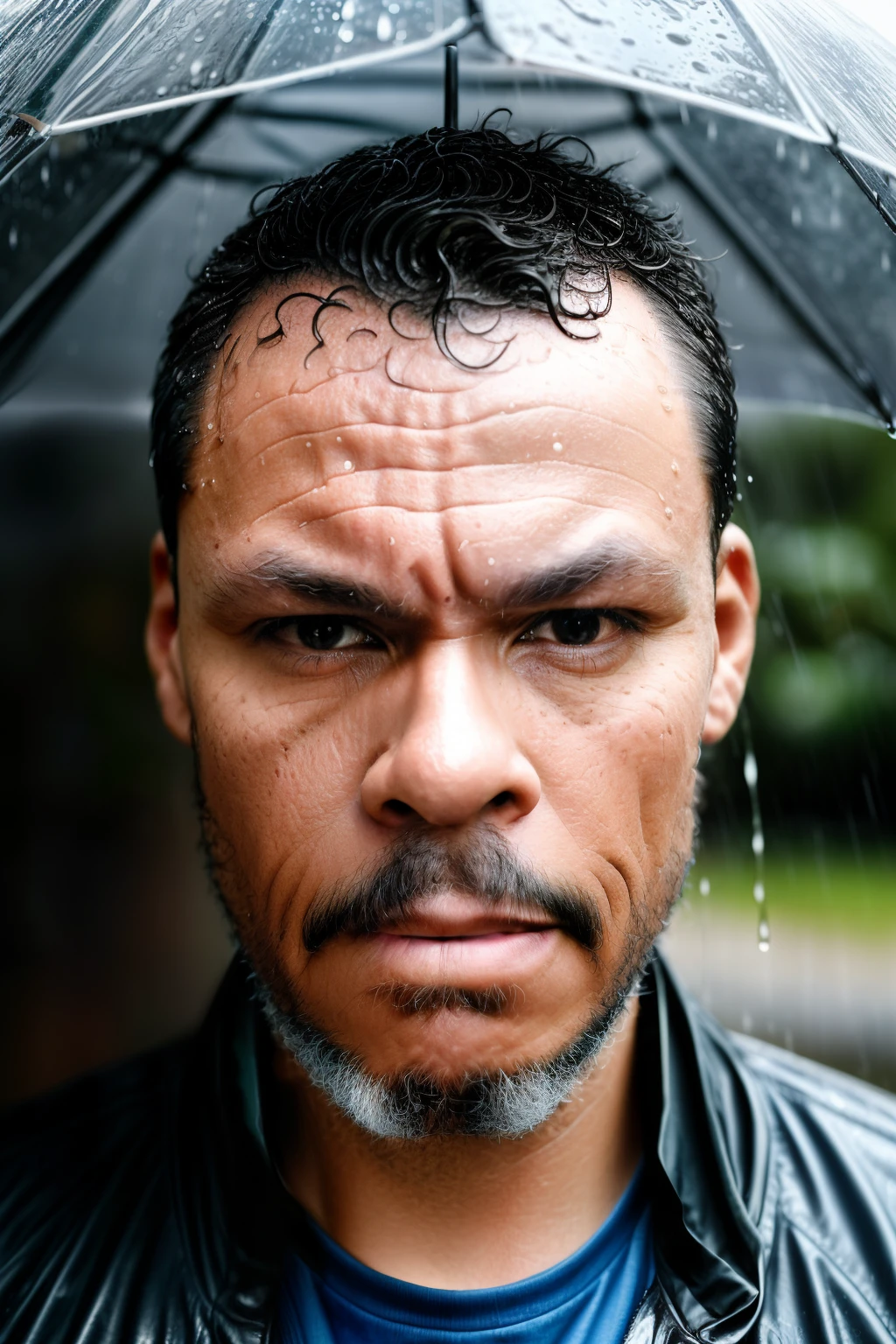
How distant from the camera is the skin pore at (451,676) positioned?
5.19 ft

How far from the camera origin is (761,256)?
2.70 m

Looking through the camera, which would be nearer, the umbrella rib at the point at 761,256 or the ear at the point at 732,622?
the ear at the point at 732,622

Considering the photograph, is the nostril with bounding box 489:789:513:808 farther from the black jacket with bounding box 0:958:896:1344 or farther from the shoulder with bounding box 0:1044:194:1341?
the shoulder with bounding box 0:1044:194:1341

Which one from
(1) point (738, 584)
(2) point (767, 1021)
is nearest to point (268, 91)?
(1) point (738, 584)

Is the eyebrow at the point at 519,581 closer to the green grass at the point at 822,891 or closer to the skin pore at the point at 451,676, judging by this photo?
the skin pore at the point at 451,676

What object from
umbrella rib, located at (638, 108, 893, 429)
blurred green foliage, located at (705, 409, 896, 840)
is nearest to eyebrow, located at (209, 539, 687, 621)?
umbrella rib, located at (638, 108, 893, 429)

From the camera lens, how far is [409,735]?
59.6 inches

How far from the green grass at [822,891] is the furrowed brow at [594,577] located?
3814 millimetres

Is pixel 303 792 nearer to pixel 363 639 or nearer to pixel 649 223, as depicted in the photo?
pixel 363 639

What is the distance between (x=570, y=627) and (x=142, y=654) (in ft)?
8.13

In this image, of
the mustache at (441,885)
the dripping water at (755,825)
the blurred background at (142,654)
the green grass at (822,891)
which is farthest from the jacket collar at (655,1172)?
the green grass at (822,891)

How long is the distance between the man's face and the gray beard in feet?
0.10

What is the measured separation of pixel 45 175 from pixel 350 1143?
6.42ft

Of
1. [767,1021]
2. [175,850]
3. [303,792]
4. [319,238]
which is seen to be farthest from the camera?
[767,1021]
